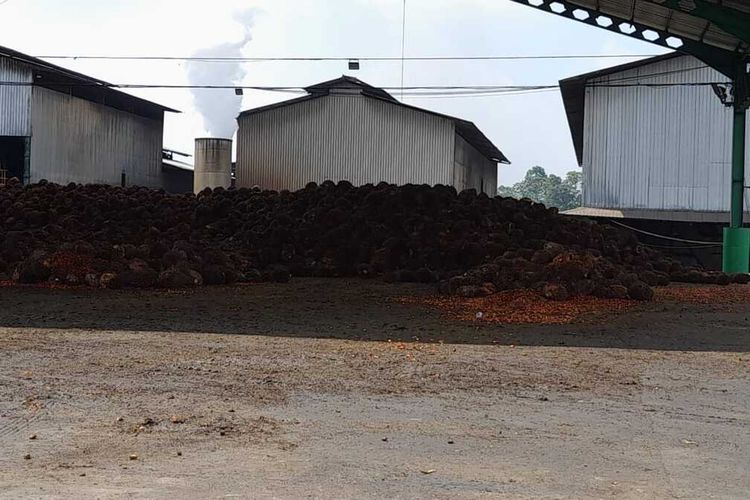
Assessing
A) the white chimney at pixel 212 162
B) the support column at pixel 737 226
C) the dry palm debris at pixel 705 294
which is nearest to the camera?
the dry palm debris at pixel 705 294

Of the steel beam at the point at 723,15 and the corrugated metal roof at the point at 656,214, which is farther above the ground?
the steel beam at the point at 723,15

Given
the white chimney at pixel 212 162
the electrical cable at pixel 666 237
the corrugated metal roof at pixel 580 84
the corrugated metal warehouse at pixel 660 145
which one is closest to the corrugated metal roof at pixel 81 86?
the white chimney at pixel 212 162

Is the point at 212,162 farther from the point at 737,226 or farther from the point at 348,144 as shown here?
the point at 737,226

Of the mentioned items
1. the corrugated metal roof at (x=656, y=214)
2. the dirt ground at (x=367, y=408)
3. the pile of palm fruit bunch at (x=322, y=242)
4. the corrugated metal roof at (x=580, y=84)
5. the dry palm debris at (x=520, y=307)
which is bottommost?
the dirt ground at (x=367, y=408)

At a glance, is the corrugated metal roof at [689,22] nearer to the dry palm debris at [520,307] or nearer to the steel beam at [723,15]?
the steel beam at [723,15]

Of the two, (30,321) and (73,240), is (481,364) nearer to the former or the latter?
(30,321)

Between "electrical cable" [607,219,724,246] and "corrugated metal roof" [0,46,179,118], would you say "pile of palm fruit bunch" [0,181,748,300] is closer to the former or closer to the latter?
"electrical cable" [607,219,724,246]

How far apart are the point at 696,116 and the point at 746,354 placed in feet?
65.9

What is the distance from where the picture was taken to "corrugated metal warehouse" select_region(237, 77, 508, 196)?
110 ft

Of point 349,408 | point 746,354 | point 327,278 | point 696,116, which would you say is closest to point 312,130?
point 696,116

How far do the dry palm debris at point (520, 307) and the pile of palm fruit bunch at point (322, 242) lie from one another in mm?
273

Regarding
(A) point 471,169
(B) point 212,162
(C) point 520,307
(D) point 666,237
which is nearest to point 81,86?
(B) point 212,162

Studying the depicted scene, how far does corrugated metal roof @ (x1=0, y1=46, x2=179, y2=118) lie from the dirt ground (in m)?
24.4

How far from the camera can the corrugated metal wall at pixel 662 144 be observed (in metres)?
27.3
